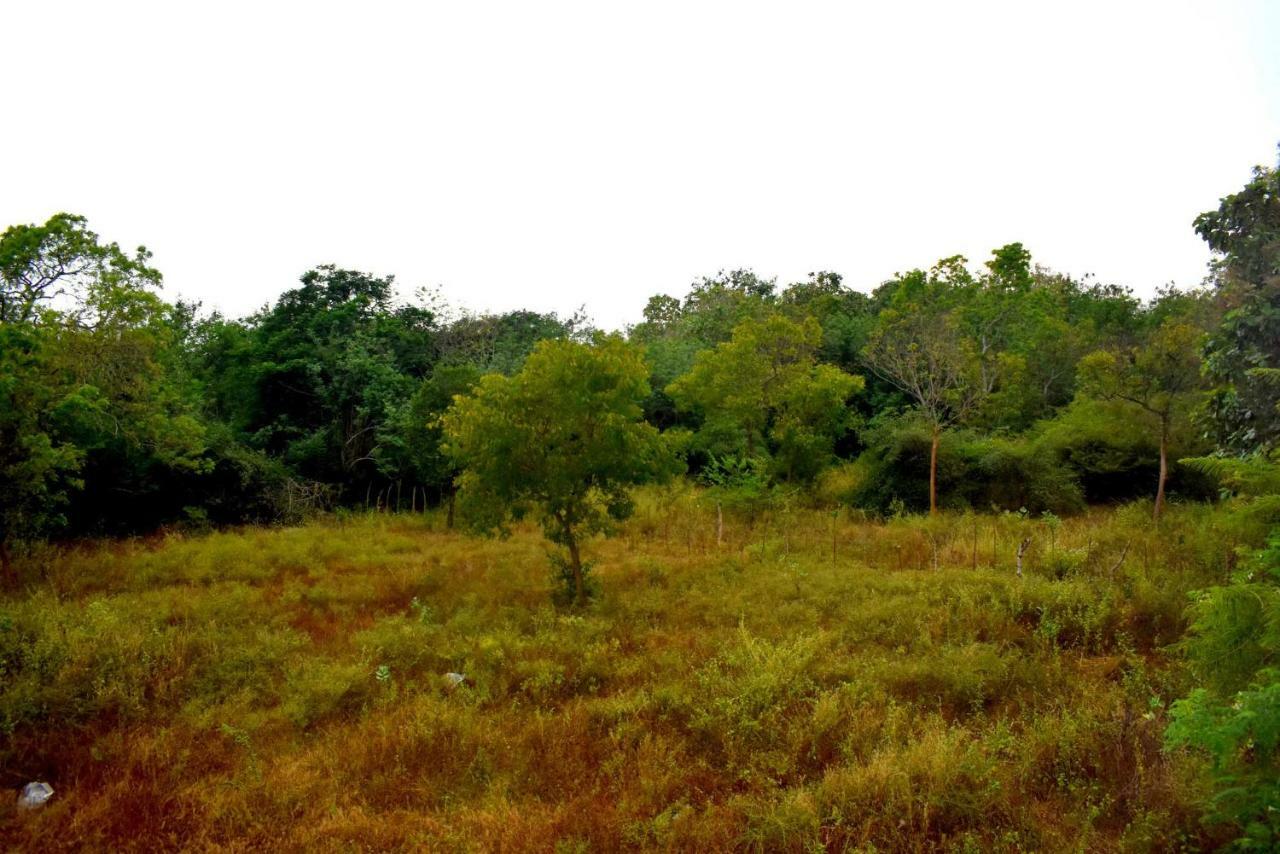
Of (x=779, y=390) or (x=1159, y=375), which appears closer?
(x=1159, y=375)

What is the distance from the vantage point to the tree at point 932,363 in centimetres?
1923

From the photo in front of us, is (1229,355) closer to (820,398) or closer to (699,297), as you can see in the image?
(820,398)

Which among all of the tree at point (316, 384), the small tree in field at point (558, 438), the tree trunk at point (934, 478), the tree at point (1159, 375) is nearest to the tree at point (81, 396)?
the tree at point (316, 384)

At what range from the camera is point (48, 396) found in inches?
439

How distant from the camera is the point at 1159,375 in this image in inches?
608

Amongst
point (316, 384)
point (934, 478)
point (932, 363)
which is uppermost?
point (932, 363)

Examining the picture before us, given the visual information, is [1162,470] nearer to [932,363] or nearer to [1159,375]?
[1159,375]

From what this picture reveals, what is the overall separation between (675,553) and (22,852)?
11059 mm

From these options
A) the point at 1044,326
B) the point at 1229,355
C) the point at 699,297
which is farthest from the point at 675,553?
the point at 699,297

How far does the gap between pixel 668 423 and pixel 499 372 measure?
349 inches

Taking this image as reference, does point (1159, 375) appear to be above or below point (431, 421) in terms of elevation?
above

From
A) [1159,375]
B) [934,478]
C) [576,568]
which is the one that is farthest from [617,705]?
[1159,375]

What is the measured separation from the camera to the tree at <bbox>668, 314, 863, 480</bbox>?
19906 millimetres

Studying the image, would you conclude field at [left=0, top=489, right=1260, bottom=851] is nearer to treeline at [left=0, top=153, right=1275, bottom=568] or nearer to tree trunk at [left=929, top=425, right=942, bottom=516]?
treeline at [left=0, top=153, right=1275, bottom=568]
